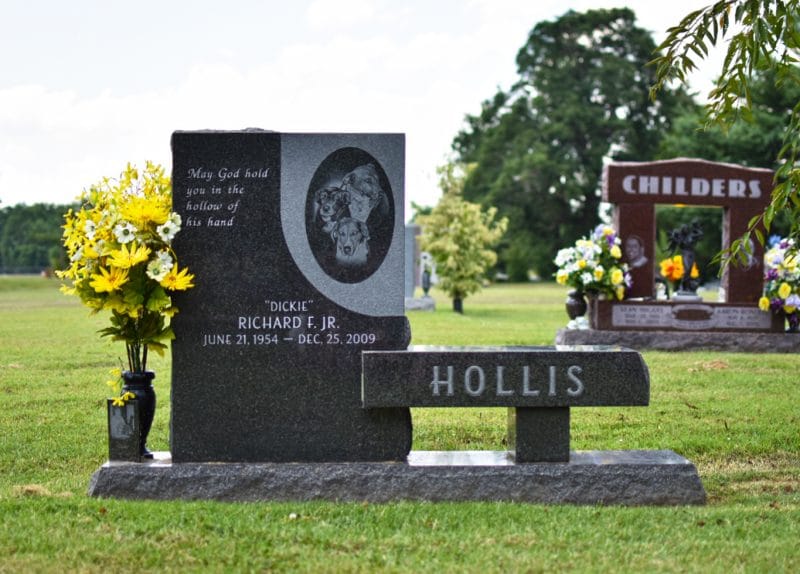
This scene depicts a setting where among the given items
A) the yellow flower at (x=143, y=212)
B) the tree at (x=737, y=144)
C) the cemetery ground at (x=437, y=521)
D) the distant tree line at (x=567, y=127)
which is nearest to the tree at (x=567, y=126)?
the distant tree line at (x=567, y=127)

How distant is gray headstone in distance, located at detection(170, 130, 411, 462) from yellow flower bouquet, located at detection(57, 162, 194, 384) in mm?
165

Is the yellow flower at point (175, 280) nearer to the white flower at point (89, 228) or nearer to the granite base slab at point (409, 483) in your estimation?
the white flower at point (89, 228)

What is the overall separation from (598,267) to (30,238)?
54.9 metres

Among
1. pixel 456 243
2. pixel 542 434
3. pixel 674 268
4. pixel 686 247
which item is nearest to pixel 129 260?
pixel 542 434

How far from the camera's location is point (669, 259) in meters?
17.8

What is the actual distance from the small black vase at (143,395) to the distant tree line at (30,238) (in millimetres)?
52676

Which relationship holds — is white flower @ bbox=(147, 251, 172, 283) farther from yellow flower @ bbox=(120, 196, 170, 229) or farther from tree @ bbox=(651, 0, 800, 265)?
tree @ bbox=(651, 0, 800, 265)

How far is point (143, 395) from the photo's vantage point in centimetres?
666

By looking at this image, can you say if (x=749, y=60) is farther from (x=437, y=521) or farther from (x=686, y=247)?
(x=686, y=247)

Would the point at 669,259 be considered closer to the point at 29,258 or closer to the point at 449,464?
the point at 449,464

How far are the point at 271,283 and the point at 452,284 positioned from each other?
23591mm

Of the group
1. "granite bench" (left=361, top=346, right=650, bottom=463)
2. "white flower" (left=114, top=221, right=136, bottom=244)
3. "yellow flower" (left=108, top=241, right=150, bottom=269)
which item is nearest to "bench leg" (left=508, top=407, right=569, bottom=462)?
"granite bench" (left=361, top=346, right=650, bottom=463)

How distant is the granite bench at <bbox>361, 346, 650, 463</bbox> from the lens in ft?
21.1

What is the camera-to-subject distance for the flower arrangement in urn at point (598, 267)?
16781 millimetres
